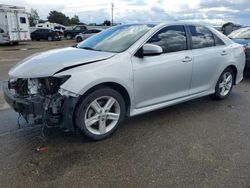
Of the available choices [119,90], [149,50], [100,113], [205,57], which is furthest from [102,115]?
[205,57]

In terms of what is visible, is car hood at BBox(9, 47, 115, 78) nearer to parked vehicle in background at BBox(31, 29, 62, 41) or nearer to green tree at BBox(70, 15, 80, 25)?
parked vehicle in background at BBox(31, 29, 62, 41)

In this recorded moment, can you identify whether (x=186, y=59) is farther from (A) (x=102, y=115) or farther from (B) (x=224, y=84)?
(A) (x=102, y=115)

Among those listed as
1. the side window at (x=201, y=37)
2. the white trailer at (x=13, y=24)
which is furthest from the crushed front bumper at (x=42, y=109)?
the white trailer at (x=13, y=24)

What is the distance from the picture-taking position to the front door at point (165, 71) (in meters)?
4.04

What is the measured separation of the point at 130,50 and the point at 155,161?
5.32 feet

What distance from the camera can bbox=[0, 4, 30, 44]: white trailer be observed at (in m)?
21.7

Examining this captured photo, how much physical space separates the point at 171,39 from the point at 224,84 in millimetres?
1905

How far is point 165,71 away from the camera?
4.30 m

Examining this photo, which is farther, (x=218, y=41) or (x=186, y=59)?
(x=218, y=41)

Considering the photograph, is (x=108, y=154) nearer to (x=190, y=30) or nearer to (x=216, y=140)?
(x=216, y=140)

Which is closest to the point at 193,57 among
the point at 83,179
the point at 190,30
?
the point at 190,30

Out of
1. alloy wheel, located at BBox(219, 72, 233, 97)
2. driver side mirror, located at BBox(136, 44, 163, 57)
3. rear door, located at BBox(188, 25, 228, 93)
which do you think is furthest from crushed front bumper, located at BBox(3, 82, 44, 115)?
alloy wheel, located at BBox(219, 72, 233, 97)

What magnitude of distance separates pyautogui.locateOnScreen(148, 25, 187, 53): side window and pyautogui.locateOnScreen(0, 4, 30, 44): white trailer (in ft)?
67.2

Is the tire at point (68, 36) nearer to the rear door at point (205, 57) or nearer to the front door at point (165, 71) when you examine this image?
the rear door at point (205, 57)
